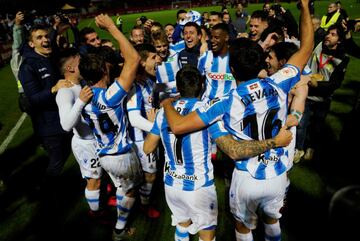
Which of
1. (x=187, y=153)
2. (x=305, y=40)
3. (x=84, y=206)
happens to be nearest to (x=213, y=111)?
(x=187, y=153)

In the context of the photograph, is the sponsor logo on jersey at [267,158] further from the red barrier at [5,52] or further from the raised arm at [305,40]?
the red barrier at [5,52]

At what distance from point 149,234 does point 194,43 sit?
13.1 feet

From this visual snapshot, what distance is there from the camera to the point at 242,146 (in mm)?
2961

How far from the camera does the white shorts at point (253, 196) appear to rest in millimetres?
3258

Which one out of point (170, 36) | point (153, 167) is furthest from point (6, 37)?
point (153, 167)

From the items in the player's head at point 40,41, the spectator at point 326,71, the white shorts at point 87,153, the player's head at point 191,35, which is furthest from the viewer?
the player's head at point 191,35

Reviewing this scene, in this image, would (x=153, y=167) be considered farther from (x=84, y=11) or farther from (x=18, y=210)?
(x=84, y=11)

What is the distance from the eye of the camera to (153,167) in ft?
15.1

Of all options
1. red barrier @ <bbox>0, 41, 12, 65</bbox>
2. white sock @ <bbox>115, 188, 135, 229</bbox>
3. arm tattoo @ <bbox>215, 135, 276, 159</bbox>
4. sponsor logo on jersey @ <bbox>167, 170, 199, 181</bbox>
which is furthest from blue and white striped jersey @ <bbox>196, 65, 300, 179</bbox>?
red barrier @ <bbox>0, 41, 12, 65</bbox>

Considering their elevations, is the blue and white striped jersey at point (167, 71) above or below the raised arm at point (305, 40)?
below

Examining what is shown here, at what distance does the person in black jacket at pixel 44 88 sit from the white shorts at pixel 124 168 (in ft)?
4.42

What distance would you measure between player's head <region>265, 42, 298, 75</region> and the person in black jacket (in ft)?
10.7

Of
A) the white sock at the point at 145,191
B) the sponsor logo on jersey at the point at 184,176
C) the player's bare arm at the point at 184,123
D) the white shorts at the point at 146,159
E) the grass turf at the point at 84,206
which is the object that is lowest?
the grass turf at the point at 84,206

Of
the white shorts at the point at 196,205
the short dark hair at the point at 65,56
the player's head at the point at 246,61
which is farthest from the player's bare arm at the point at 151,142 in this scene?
the short dark hair at the point at 65,56
